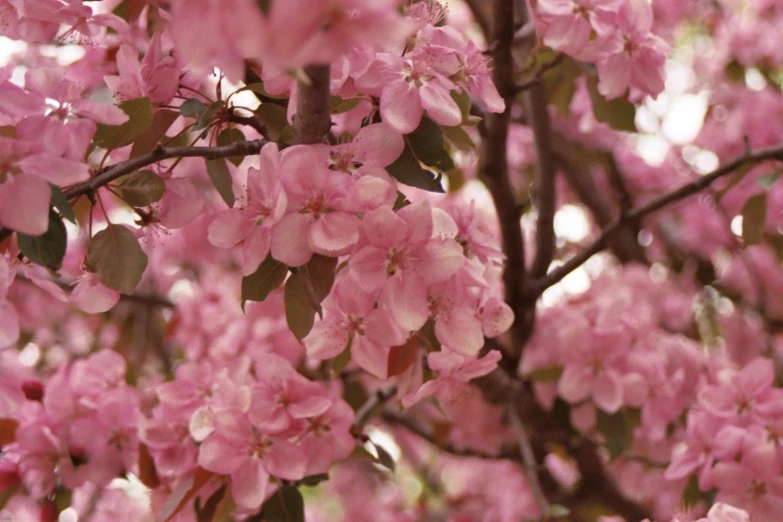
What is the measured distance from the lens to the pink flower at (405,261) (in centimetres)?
67

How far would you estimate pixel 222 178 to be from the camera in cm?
80

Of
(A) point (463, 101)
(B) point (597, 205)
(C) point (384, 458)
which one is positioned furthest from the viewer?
(B) point (597, 205)

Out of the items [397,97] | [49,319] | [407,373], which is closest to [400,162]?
[397,97]

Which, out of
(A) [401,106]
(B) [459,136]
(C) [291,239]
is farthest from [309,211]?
(B) [459,136]

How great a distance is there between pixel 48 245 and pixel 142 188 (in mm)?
117

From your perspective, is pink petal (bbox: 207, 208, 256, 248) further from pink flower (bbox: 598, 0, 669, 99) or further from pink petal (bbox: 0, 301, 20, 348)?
pink flower (bbox: 598, 0, 669, 99)

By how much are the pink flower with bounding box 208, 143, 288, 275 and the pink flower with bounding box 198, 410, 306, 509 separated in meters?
0.25

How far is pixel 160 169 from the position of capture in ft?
2.57

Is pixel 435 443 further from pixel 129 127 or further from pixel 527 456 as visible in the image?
pixel 129 127

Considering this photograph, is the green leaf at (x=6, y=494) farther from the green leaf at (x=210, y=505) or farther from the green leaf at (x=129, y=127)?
the green leaf at (x=129, y=127)

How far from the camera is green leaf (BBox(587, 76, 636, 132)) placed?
1188mm

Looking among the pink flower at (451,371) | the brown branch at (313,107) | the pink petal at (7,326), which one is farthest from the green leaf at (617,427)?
the pink petal at (7,326)

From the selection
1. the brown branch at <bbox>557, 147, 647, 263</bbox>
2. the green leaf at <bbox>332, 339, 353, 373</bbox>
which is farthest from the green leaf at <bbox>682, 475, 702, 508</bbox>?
the brown branch at <bbox>557, 147, 647, 263</bbox>

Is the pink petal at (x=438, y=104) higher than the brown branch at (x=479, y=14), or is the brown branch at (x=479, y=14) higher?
the pink petal at (x=438, y=104)
